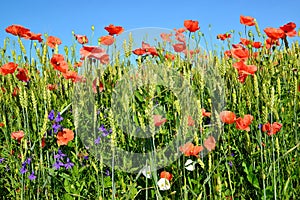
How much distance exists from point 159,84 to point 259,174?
0.63 metres

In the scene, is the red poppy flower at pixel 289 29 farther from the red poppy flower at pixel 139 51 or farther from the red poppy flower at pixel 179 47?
the red poppy flower at pixel 139 51

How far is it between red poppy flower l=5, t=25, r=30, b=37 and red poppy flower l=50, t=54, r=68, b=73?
1.21ft

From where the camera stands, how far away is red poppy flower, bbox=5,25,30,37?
6.43ft

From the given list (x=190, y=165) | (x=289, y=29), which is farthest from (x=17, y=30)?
(x=289, y=29)

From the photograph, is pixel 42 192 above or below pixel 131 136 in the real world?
below

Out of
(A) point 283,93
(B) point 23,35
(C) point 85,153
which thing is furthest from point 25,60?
→ (A) point 283,93

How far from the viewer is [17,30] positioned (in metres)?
1.99

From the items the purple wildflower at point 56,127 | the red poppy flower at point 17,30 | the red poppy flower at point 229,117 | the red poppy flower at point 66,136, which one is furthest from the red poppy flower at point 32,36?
the red poppy flower at point 229,117

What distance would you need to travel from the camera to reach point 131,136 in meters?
1.49

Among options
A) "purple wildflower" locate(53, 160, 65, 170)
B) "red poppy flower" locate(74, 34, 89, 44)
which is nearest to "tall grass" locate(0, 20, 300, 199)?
"purple wildflower" locate(53, 160, 65, 170)

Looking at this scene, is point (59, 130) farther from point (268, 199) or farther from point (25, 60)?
point (268, 199)

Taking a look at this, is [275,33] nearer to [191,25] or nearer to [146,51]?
[191,25]

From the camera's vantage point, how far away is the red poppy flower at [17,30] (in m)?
1.96

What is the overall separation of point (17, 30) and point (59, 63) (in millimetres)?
408
